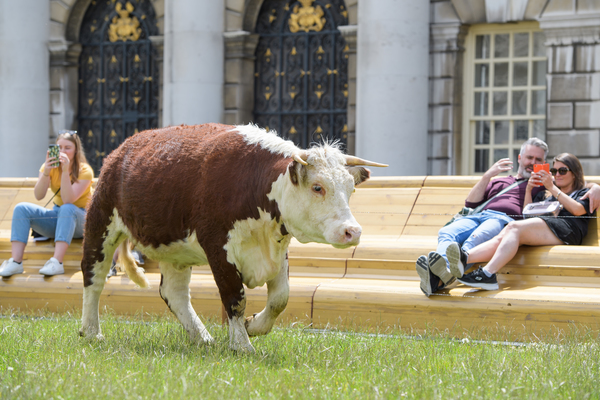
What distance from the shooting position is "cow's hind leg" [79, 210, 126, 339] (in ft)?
19.4

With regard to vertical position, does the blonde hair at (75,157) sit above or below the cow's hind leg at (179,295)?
above

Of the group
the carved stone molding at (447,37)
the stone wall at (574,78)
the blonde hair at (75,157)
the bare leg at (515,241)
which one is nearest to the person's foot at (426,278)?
the bare leg at (515,241)

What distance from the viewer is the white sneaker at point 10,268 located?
7986 mm

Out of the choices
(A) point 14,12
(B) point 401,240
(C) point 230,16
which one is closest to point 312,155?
(B) point 401,240

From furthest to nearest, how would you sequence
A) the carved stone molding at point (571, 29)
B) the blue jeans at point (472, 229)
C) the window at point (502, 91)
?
1. the window at point (502, 91)
2. the carved stone molding at point (571, 29)
3. the blue jeans at point (472, 229)

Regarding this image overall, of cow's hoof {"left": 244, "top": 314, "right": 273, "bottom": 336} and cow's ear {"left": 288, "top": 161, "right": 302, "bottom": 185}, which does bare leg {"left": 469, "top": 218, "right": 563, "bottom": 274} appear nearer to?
cow's hoof {"left": 244, "top": 314, "right": 273, "bottom": 336}

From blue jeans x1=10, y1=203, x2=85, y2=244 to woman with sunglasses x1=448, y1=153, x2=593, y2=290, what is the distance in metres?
3.99

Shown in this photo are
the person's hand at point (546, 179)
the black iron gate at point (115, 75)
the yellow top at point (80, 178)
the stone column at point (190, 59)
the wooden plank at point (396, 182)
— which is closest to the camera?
the person's hand at point (546, 179)

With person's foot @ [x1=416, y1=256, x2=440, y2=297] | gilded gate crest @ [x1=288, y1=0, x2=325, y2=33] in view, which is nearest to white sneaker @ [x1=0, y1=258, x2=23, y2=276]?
person's foot @ [x1=416, y1=256, x2=440, y2=297]

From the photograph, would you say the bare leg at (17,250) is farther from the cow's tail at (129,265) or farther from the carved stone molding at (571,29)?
the carved stone molding at (571,29)

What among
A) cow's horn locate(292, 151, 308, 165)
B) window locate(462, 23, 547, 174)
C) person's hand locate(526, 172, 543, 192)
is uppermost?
window locate(462, 23, 547, 174)

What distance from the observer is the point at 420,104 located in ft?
43.2

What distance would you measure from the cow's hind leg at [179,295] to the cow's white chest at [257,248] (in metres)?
0.79

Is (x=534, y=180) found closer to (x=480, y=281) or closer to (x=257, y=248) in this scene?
(x=480, y=281)
